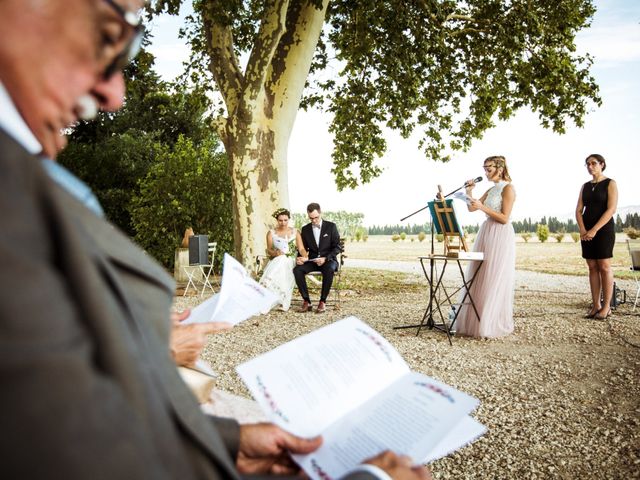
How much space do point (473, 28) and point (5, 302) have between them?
1463 cm

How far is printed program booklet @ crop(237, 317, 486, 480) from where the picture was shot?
106 centimetres

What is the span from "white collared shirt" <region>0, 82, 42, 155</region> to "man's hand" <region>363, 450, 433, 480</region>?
2.68ft

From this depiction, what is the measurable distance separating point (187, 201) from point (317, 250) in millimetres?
6410

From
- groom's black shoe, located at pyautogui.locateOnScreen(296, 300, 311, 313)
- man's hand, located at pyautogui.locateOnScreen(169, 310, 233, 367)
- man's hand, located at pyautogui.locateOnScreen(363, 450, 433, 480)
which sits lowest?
groom's black shoe, located at pyautogui.locateOnScreen(296, 300, 311, 313)

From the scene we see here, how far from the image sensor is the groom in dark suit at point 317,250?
9.22m

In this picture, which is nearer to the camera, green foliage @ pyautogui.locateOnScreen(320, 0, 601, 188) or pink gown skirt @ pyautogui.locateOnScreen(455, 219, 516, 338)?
pink gown skirt @ pyautogui.locateOnScreen(455, 219, 516, 338)

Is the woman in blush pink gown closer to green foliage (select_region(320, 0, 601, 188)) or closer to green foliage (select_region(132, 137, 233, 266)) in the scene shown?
green foliage (select_region(320, 0, 601, 188))

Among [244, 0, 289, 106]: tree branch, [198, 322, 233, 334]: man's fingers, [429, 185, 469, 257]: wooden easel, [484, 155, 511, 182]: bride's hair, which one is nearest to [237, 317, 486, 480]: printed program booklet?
[198, 322, 233, 334]: man's fingers

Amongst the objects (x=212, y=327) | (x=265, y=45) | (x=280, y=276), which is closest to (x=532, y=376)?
(x=212, y=327)

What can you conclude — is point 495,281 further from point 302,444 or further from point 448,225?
point 302,444

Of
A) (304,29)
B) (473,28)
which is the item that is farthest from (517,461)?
(473,28)

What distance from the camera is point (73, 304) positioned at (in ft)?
1.90

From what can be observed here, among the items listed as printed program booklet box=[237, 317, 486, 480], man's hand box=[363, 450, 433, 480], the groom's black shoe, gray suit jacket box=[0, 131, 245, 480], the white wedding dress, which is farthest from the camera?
the white wedding dress

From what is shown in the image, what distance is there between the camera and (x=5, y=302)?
1.66ft
